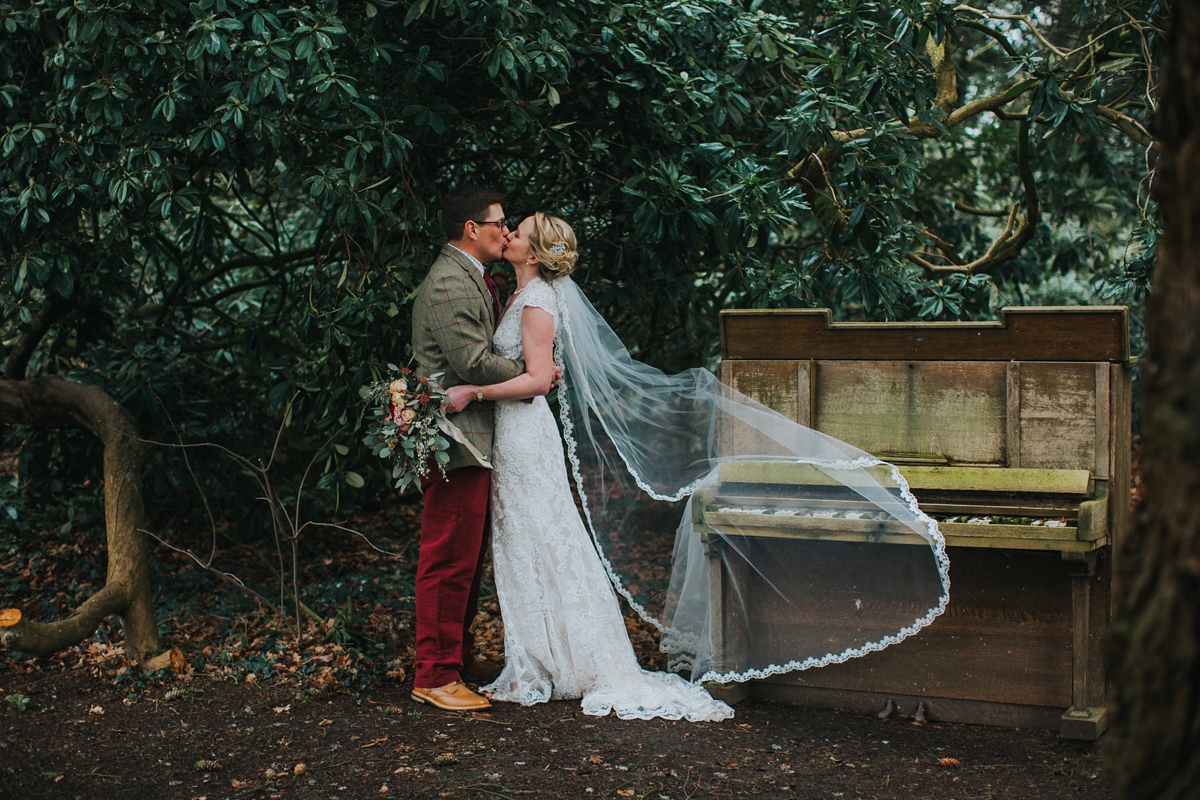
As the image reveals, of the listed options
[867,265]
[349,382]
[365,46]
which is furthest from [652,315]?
[365,46]

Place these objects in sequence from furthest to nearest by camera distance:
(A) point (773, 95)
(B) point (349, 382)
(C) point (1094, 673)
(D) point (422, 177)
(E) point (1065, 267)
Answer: (E) point (1065, 267) → (A) point (773, 95) → (D) point (422, 177) → (B) point (349, 382) → (C) point (1094, 673)

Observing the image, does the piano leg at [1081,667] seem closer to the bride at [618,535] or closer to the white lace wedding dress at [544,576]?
the bride at [618,535]

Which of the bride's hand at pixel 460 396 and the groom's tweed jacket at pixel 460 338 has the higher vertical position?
the groom's tweed jacket at pixel 460 338

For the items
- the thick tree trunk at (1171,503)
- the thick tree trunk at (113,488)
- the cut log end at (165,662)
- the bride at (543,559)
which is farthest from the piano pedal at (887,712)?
the thick tree trunk at (113,488)

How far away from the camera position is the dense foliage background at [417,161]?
4223mm

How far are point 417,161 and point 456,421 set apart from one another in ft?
4.55

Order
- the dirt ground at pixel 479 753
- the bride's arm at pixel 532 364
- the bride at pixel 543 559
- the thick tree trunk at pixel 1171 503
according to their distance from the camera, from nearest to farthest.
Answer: the thick tree trunk at pixel 1171 503 → the dirt ground at pixel 479 753 → the bride's arm at pixel 532 364 → the bride at pixel 543 559

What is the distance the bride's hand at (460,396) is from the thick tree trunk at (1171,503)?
Result: 2.97 meters

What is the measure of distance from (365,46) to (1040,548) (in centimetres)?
313

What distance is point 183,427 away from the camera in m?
5.88

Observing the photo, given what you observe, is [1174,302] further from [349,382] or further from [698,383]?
[349,382]


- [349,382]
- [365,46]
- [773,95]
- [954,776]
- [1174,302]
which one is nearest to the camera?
[1174,302]

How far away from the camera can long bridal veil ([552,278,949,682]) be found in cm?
397

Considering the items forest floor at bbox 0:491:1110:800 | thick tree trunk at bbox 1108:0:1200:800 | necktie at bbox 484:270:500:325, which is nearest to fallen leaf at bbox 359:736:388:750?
forest floor at bbox 0:491:1110:800
